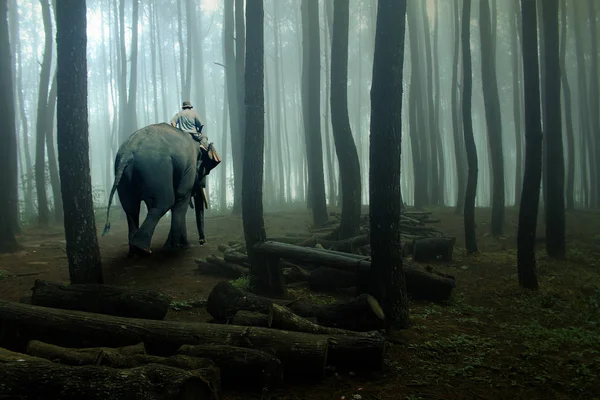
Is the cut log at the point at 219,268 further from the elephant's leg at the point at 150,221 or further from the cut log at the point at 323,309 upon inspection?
the cut log at the point at 323,309

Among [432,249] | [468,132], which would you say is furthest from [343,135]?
[432,249]

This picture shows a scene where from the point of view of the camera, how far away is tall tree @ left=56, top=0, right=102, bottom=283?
5.30 meters

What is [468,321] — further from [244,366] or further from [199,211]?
[199,211]

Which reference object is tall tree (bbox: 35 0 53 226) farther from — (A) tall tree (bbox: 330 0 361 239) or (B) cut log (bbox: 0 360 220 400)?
(B) cut log (bbox: 0 360 220 400)

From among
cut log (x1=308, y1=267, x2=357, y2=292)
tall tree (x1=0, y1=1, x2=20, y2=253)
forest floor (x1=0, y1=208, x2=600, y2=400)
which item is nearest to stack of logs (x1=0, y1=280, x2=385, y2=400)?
forest floor (x1=0, y1=208, x2=600, y2=400)

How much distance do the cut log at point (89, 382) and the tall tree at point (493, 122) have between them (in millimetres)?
12861

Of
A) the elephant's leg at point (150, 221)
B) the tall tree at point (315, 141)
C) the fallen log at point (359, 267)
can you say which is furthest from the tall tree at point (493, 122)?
the elephant's leg at point (150, 221)

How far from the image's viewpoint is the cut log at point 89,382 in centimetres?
267

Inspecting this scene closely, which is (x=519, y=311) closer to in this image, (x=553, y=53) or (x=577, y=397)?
(x=577, y=397)

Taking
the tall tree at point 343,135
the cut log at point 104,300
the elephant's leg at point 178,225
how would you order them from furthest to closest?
the tall tree at point 343,135 → the elephant's leg at point 178,225 → the cut log at point 104,300

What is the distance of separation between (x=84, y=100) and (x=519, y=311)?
6992 mm

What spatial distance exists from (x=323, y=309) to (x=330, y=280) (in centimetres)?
211

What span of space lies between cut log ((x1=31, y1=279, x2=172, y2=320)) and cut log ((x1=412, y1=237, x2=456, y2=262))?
680 centimetres

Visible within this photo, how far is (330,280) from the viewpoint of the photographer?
717 cm
